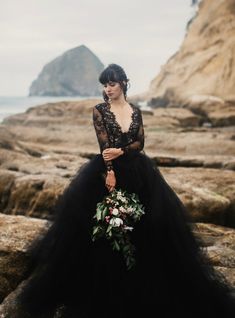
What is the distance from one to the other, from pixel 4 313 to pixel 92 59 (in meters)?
187

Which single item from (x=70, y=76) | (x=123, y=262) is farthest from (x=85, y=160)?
(x=70, y=76)

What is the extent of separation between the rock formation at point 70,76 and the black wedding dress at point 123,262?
164 meters

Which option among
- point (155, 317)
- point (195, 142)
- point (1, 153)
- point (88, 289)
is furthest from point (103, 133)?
point (195, 142)

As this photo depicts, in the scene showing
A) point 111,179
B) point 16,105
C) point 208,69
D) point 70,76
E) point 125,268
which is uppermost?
point 70,76

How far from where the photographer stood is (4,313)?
409 cm

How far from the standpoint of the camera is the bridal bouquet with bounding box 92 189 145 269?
3.84 meters

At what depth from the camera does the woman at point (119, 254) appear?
393cm

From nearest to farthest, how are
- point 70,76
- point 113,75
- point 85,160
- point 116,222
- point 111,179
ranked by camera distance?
point 116,222 < point 111,179 < point 113,75 < point 85,160 < point 70,76

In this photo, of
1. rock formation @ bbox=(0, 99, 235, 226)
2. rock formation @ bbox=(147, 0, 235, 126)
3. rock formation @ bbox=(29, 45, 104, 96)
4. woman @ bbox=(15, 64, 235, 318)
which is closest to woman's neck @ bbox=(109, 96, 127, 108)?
woman @ bbox=(15, 64, 235, 318)

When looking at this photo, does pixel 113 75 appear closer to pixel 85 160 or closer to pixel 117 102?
pixel 117 102

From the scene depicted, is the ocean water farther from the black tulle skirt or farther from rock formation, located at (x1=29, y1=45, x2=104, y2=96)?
rock formation, located at (x1=29, y1=45, x2=104, y2=96)

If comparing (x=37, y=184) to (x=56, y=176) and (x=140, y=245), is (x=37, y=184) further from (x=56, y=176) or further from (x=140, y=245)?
(x=140, y=245)

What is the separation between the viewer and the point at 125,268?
3.97 metres

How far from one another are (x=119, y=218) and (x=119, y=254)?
0.40m
